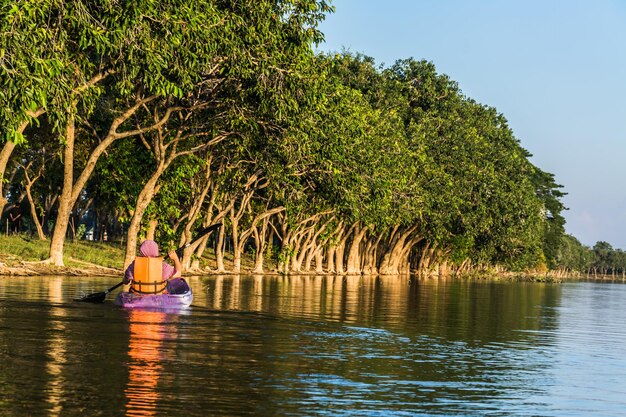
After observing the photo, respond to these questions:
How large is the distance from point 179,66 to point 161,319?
14124 millimetres

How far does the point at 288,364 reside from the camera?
1609 cm

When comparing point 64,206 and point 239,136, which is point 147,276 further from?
point 239,136

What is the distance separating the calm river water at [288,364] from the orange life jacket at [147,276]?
68cm

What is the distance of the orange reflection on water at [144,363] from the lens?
38.8 feet

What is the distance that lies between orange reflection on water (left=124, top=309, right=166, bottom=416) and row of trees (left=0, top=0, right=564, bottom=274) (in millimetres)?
6530

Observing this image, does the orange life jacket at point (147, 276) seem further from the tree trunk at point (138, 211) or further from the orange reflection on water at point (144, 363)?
the tree trunk at point (138, 211)

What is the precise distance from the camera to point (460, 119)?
90.2 metres

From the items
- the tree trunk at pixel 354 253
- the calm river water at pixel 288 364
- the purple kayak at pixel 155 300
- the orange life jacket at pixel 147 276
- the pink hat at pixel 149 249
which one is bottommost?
the calm river water at pixel 288 364

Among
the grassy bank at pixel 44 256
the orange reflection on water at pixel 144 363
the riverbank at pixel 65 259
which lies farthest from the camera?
the grassy bank at pixel 44 256

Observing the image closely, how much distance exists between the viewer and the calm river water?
40.6ft

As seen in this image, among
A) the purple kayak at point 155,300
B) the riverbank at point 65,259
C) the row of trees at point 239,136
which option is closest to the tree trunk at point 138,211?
the row of trees at point 239,136

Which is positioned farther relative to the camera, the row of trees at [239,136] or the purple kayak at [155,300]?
the row of trees at [239,136]

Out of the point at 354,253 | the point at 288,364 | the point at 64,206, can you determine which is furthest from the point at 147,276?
the point at 354,253

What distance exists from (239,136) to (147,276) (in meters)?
23.4
